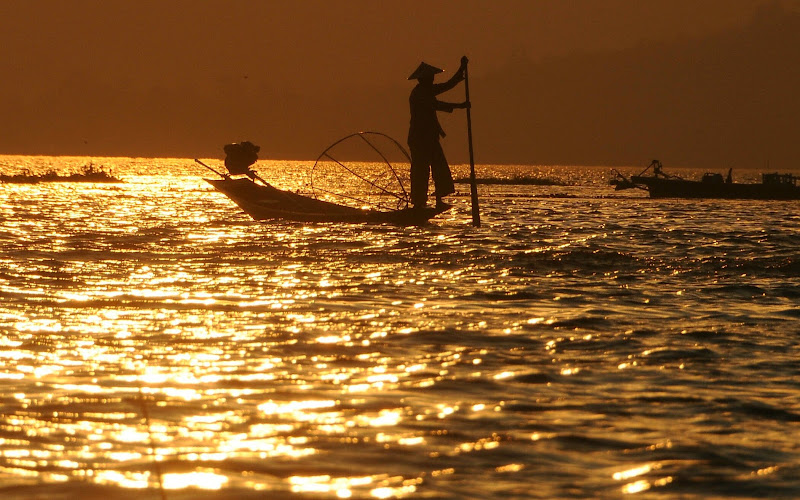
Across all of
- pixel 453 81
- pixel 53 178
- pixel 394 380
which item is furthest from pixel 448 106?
pixel 53 178

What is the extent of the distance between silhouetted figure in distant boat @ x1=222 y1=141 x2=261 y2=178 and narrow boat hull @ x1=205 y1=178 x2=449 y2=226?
51cm

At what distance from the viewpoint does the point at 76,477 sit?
5387mm

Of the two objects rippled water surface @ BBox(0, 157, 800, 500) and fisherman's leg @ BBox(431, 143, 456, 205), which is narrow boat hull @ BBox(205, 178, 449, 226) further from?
rippled water surface @ BBox(0, 157, 800, 500)

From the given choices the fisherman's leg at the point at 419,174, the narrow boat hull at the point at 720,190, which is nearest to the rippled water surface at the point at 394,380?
the fisherman's leg at the point at 419,174

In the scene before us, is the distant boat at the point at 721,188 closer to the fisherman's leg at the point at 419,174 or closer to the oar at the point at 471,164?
the oar at the point at 471,164

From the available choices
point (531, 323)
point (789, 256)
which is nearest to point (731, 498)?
point (531, 323)

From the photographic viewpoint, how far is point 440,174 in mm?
27156

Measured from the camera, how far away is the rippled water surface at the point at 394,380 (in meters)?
5.53

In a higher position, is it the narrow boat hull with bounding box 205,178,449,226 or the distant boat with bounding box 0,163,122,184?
the distant boat with bounding box 0,163,122,184

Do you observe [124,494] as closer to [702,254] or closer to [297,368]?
[297,368]

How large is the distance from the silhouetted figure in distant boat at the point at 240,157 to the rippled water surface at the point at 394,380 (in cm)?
1344

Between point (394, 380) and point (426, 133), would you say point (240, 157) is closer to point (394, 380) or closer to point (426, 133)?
point (426, 133)

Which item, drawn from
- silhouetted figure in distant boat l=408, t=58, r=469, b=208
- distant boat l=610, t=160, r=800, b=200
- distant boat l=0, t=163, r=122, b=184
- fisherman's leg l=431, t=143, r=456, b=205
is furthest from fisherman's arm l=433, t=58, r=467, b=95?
distant boat l=0, t=163, r=122, b=184

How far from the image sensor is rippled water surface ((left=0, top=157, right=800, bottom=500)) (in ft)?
18.1
